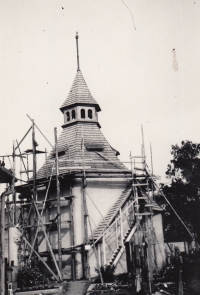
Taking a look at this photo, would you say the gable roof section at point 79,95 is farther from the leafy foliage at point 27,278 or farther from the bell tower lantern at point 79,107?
the leafy foliage at point 27,278

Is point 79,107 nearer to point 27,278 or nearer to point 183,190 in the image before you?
point 27,278

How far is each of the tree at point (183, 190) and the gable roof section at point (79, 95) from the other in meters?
14.6

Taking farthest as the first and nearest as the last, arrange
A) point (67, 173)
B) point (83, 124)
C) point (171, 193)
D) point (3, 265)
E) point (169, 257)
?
point (171, 193) < point (83, 124) < point (169, 257) < point (67, 173) < point (3, 265)

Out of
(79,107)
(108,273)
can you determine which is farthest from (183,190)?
(108,273)

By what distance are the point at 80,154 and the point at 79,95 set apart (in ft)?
16.5

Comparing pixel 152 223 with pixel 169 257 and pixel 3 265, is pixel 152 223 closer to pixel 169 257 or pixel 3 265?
pixel 169 257

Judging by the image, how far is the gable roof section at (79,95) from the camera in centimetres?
3208

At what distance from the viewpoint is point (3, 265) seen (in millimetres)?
12500

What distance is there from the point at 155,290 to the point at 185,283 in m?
1.62

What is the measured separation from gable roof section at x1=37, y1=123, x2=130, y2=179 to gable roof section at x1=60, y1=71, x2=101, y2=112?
5.12ft

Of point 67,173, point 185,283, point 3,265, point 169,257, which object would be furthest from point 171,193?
point 3,265

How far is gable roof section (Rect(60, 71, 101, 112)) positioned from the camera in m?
32.1

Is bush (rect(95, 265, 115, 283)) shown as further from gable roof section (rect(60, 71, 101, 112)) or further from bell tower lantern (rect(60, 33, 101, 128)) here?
gable roof section (rect(60, 71, 101, 112))

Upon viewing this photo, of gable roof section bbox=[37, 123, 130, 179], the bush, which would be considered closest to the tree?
gable roof section bbox=[37, 123, 130, 179]
